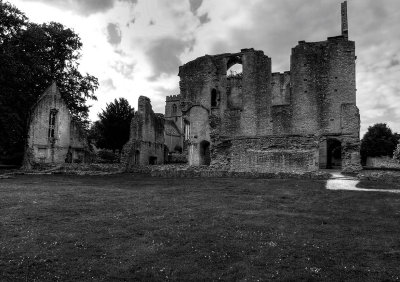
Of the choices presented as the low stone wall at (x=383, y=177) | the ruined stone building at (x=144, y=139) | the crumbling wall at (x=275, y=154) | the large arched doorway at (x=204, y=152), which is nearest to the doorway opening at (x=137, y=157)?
the ruined stone building at (x=144, y=139)

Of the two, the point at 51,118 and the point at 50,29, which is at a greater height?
the point at 50,29

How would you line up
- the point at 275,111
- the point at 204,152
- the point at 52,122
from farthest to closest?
the point at 52,122 < the point at 204,152 < the point at 275,111

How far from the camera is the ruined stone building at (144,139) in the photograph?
1213 inches

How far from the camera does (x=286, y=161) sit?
23.4 metres

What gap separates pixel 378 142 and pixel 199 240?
53.6m

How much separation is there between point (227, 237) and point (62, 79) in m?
33.6

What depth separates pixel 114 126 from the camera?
4350 cm

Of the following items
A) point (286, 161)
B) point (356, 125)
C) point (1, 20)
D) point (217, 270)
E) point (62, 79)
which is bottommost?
point (217, 270)

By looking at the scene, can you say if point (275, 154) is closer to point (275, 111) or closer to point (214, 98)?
point (275, 111)

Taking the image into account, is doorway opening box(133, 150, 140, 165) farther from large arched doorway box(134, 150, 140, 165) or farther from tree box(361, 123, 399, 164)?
tree box(361, 123, 399, 164)

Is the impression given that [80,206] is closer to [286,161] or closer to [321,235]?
[321,235]

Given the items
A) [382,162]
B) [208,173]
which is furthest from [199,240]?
[382,162]

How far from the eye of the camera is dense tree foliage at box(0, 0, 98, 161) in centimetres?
2725

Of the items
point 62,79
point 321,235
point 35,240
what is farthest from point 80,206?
point 62,79
